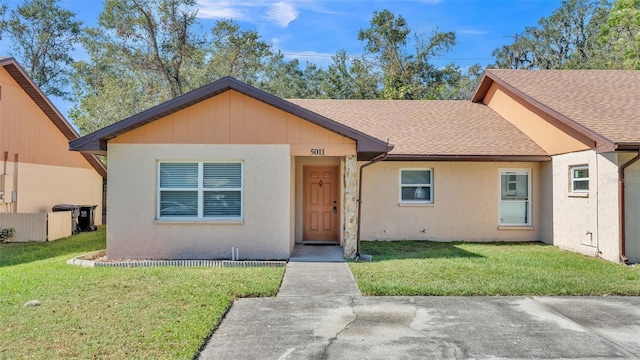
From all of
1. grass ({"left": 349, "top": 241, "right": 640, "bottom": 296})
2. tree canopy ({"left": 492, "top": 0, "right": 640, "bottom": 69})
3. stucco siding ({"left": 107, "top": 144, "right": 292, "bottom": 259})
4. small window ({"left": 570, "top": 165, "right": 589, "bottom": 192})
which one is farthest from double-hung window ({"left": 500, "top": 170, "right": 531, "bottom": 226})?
tree canopy ({"left": 492, "top": 0, "right": 640, "bottom": 69})

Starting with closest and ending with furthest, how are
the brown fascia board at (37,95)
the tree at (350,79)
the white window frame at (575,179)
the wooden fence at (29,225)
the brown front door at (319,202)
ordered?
1. the white window frame at (575,179)
2. the brown front door at (319,202)
3. the wooden fence at (29,225)
4. the brown fascia board at (37,95)
5. the tree at (350,79)

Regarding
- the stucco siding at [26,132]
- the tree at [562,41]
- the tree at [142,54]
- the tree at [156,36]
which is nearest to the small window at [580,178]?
the stucco siding at [26,132]

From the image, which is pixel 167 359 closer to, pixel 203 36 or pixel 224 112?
pixel 224 112

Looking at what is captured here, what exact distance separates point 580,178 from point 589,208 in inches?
37.4

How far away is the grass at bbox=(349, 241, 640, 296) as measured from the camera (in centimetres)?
709

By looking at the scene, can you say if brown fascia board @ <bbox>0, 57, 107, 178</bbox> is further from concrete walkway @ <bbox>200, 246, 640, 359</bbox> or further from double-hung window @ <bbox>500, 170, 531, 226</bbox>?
double-hung window @ <bbox>500, 170, 531, 226</bbox>

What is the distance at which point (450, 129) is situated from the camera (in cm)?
1427

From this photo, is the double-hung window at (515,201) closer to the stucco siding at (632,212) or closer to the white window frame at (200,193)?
the stucco siding at (632,212)

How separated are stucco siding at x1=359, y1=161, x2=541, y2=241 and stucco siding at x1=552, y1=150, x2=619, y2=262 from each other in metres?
1.18

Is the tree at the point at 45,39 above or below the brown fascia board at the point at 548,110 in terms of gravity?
above

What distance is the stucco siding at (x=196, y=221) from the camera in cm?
959

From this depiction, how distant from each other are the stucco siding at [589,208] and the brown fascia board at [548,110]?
49 centimetres

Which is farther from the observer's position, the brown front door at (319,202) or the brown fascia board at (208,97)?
the brown front door at (319,202)

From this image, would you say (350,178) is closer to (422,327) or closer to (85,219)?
(422,327)
